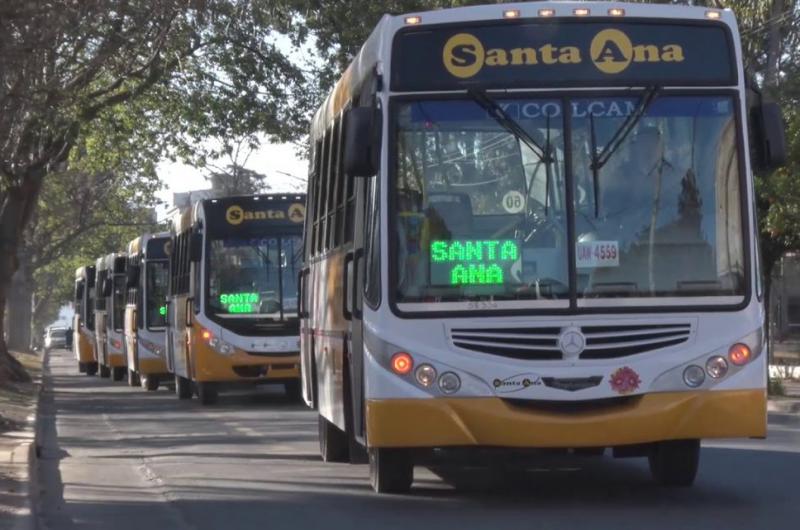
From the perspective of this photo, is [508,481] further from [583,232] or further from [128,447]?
[128,447]

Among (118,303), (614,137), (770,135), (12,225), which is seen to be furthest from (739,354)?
(118,303)

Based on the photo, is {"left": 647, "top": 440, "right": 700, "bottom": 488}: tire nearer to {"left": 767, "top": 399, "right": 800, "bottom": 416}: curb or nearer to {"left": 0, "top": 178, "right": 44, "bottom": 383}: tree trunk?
{"left": 767, "top": 399, "right": 800, "bottom": 416}: curb

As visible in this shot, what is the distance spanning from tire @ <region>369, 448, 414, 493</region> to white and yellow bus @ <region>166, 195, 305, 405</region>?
42.8 feet

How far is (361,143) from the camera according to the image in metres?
10.6

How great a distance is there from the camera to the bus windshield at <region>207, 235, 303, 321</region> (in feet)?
81.7

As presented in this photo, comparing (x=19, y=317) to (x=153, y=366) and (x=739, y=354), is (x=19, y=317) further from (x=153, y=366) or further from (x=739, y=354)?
(x=739, y=354)

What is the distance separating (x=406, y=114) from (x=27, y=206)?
980 inches

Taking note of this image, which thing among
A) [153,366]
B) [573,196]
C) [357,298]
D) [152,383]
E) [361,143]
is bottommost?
[152,383]

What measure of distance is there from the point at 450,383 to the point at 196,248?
15.4 m

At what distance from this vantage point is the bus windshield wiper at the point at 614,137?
10.8 metres

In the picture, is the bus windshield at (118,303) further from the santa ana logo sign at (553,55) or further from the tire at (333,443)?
the santa ana logo sign at (553,55)

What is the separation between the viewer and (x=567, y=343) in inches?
414

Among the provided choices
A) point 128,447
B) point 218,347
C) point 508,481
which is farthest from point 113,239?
point 508,481

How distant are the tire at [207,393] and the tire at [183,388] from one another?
2.25m
